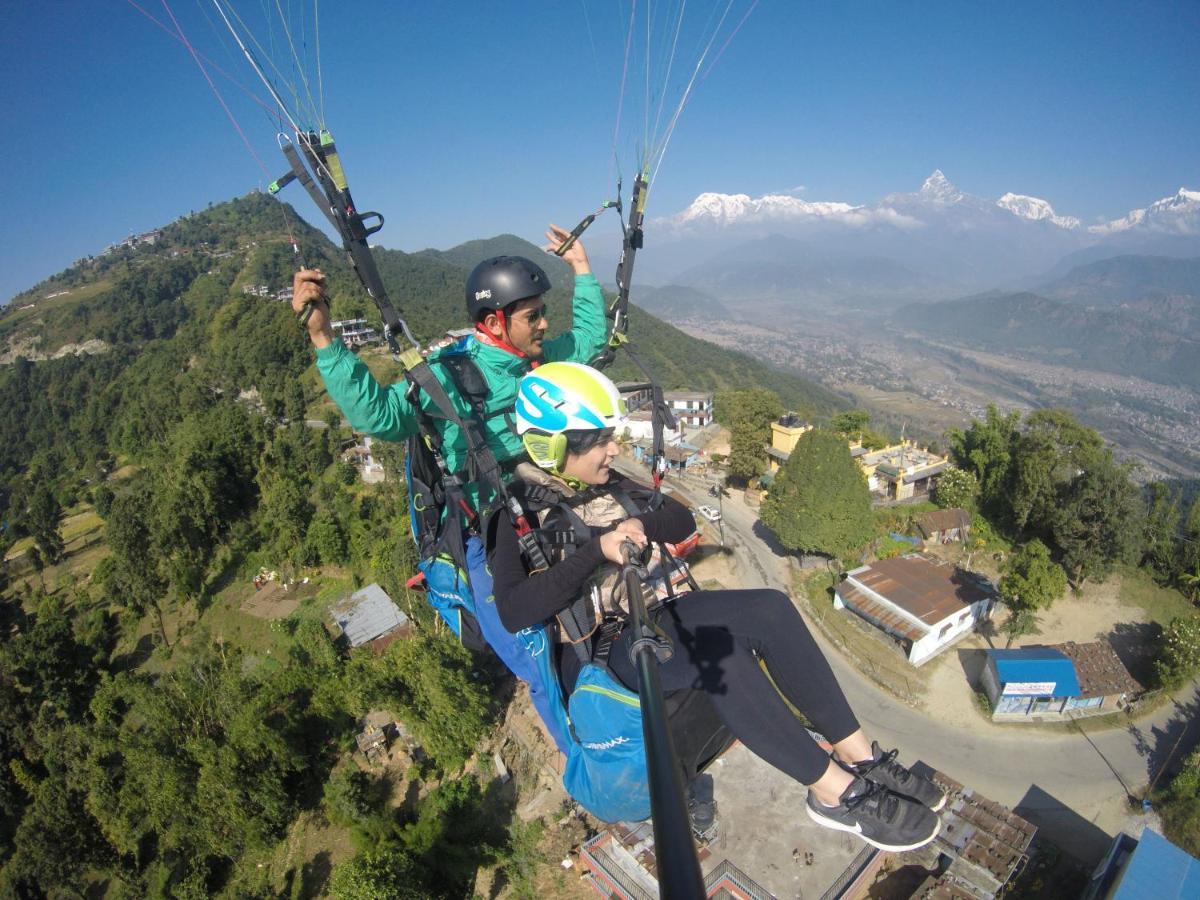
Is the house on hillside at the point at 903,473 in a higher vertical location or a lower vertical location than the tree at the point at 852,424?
lower

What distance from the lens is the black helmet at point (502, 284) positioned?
14.0ft

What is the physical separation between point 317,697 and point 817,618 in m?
16.9

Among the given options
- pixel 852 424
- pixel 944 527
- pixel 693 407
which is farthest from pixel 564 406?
pixel 693 407

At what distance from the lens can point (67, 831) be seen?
1875cm

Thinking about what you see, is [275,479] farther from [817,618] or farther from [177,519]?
[817,618]

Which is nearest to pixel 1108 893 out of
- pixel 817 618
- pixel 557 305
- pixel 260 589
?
pixel 817 618

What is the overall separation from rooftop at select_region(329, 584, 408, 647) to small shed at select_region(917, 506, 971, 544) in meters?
21.9

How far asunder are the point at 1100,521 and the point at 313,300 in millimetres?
24714

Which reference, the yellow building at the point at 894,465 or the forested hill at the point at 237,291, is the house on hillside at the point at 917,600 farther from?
the forested hill at the point at 237,291

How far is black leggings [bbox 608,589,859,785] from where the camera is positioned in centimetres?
312

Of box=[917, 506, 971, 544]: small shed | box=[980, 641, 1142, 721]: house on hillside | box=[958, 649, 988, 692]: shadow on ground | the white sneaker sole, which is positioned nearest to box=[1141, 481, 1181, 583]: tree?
box=[917, 506, 971, 544]: small shed

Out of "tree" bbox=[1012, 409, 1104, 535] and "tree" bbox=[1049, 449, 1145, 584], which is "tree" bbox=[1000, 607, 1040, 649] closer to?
"tree" bbox=[1049, 449, 1145, 584]

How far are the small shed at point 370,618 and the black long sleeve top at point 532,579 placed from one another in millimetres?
21303

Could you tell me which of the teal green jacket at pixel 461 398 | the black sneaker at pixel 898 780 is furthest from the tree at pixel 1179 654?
the teal green jacket at pixel 461 398
